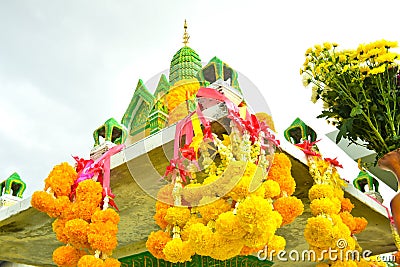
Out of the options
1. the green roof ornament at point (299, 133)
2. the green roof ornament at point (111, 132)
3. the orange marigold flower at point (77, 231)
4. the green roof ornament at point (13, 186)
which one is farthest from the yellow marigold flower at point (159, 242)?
the green roof ornament at point (13, 186)

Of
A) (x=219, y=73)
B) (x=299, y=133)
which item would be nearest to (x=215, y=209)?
(x=219, y=73)

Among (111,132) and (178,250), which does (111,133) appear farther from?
(178,250)

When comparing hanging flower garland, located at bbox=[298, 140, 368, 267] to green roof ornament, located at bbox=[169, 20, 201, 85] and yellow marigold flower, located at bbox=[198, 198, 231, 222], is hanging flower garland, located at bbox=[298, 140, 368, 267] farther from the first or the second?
green roof ornament, located at bbox=[169, 20, 201, 85]

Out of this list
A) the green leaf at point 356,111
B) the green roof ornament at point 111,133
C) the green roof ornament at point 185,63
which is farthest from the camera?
the green roof ornament at point 185,63

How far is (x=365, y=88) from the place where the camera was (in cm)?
263

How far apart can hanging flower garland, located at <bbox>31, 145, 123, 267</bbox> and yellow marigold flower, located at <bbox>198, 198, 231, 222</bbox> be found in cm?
62

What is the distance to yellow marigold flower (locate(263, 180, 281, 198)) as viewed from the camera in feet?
6.71

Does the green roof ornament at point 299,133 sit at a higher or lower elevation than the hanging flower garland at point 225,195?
higher

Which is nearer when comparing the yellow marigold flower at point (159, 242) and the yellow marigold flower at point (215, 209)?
the yellow marigold flower at point (215, 209)

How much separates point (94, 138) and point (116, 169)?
0.88 metres

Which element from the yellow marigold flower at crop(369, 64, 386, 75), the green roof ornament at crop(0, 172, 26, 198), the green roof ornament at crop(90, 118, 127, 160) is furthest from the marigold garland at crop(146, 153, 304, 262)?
the green roof ornament at crop(0, 172, 26, 198)

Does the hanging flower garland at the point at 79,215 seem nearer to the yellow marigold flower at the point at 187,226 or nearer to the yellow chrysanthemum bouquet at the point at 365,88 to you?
the yellow marigold flower at the point at 187,226

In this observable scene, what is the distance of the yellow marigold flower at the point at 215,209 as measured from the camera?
2016 millimetres

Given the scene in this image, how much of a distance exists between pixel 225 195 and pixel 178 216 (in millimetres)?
288
